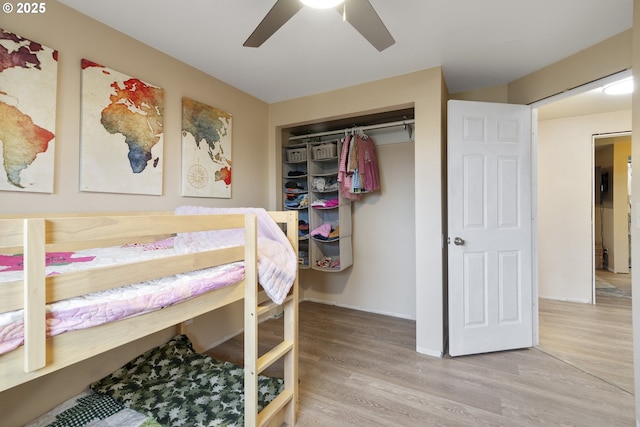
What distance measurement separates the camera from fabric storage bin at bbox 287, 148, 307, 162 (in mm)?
3217

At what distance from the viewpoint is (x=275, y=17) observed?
4.33 ft

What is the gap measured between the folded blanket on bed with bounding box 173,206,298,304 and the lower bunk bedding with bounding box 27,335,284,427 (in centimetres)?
74

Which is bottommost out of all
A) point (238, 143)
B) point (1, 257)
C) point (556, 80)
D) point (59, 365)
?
point (59, 365)

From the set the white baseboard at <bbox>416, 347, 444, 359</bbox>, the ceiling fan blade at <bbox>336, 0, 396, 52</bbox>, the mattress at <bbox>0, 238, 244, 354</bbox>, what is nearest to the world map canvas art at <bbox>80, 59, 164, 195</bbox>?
the mattress at <bbox>0, 238, 244, 354</bbox>

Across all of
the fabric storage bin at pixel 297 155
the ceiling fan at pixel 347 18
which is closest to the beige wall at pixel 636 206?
the ceiling fan at pixel 347 18

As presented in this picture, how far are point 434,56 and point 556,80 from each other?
104cm

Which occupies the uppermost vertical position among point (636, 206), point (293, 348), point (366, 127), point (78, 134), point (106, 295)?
point (366, 127)

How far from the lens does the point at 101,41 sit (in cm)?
173

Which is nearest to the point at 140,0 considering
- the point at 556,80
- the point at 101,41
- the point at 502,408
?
the point at 101,41

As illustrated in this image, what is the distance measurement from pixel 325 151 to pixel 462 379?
8.00 ft

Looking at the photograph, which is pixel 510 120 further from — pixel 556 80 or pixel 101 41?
pixel 101 41

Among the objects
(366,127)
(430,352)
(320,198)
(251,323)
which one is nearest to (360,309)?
(430,352)

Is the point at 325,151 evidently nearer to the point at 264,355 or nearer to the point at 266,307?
the point at 266,307

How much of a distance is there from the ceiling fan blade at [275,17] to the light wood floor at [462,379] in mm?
2164
